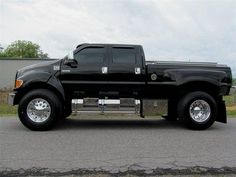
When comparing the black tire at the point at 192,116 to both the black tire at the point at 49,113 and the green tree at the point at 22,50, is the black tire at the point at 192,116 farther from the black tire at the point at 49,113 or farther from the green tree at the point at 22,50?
the green tree at the point at 22,50

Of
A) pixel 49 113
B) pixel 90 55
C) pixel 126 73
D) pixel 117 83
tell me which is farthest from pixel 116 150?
pixel 90 55

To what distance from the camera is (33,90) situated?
32.3ft

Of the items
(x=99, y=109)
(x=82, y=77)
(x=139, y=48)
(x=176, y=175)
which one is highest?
(x=139, y=48)

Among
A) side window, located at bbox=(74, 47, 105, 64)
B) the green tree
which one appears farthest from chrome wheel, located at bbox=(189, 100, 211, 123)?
the green tree

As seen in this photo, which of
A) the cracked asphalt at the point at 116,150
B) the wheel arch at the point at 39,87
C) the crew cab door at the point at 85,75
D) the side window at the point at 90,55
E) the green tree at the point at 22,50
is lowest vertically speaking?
the cracked asphalt at the point at 116,150

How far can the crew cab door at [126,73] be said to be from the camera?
1012cm

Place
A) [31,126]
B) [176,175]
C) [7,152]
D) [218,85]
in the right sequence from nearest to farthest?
[176,175], [7,152], [31,126], [218,85]

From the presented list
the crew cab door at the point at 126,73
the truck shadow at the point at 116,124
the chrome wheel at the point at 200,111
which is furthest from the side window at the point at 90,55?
the chrome wheel at the point at 200,111

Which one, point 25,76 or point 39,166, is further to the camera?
point 25,76

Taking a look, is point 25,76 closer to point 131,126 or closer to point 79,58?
point 79,58

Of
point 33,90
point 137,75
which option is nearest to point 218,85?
point 137,75

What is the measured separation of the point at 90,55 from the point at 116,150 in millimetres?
3428

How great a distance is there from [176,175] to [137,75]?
4.52 meters

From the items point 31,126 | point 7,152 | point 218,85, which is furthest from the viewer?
point 218,85
